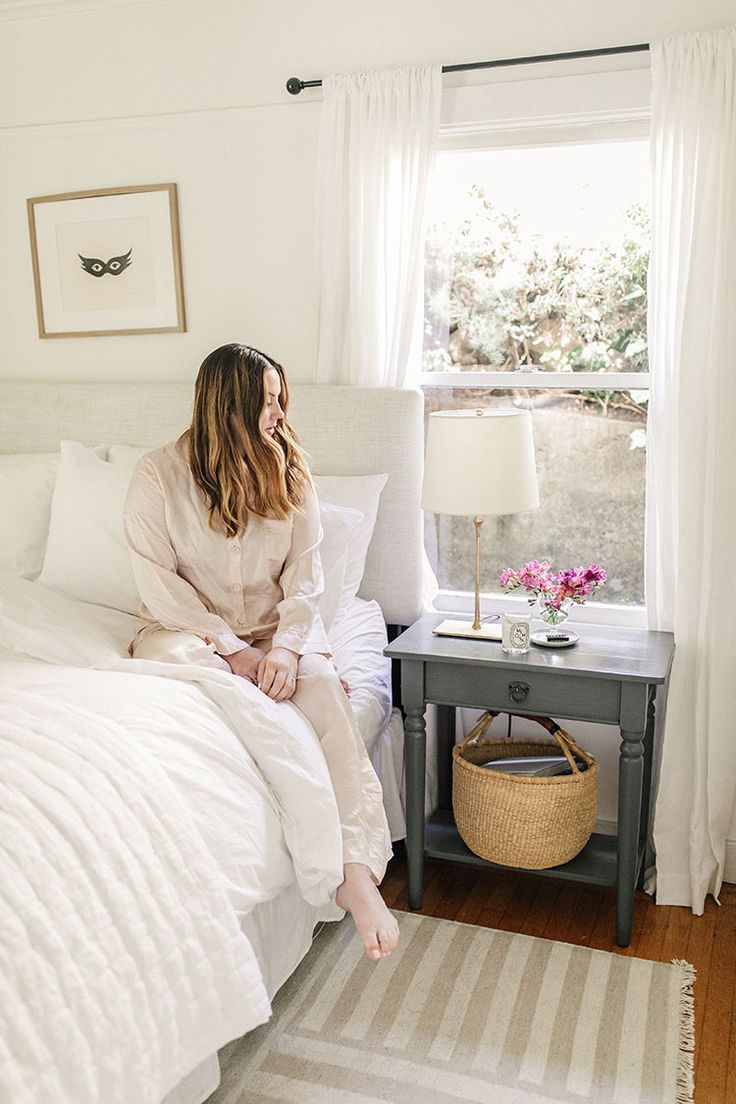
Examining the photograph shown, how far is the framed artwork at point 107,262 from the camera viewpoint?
10.5 feet

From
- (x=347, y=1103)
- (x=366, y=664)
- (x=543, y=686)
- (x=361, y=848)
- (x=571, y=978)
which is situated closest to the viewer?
(x=347, y=1103)

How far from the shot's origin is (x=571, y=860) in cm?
261

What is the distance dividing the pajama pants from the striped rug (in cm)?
35

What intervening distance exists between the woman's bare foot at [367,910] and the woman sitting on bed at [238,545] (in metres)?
0.17

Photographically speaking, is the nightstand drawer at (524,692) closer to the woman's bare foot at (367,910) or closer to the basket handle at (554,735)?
the basket handle at (554,735)

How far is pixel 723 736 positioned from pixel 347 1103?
4.41ft

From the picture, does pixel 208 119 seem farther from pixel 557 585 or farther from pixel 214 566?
pixel 557 585

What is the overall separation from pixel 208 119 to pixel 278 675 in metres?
1.88

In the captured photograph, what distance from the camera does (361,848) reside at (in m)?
2.04

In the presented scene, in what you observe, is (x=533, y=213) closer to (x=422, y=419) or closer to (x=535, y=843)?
(x=422, y=419)

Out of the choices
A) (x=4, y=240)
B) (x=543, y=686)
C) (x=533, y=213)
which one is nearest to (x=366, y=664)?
(x=543, y=686)

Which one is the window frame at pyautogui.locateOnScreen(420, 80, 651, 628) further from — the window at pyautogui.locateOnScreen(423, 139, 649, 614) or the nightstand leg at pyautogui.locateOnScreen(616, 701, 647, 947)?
the nightstand leg at pyautogui.locateOnScreen(616, 701, 647, 947)

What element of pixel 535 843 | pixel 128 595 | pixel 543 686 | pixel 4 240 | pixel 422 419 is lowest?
pixel 535 843

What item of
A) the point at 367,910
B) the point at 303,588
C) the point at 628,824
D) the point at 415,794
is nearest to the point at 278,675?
the point at 303,588
